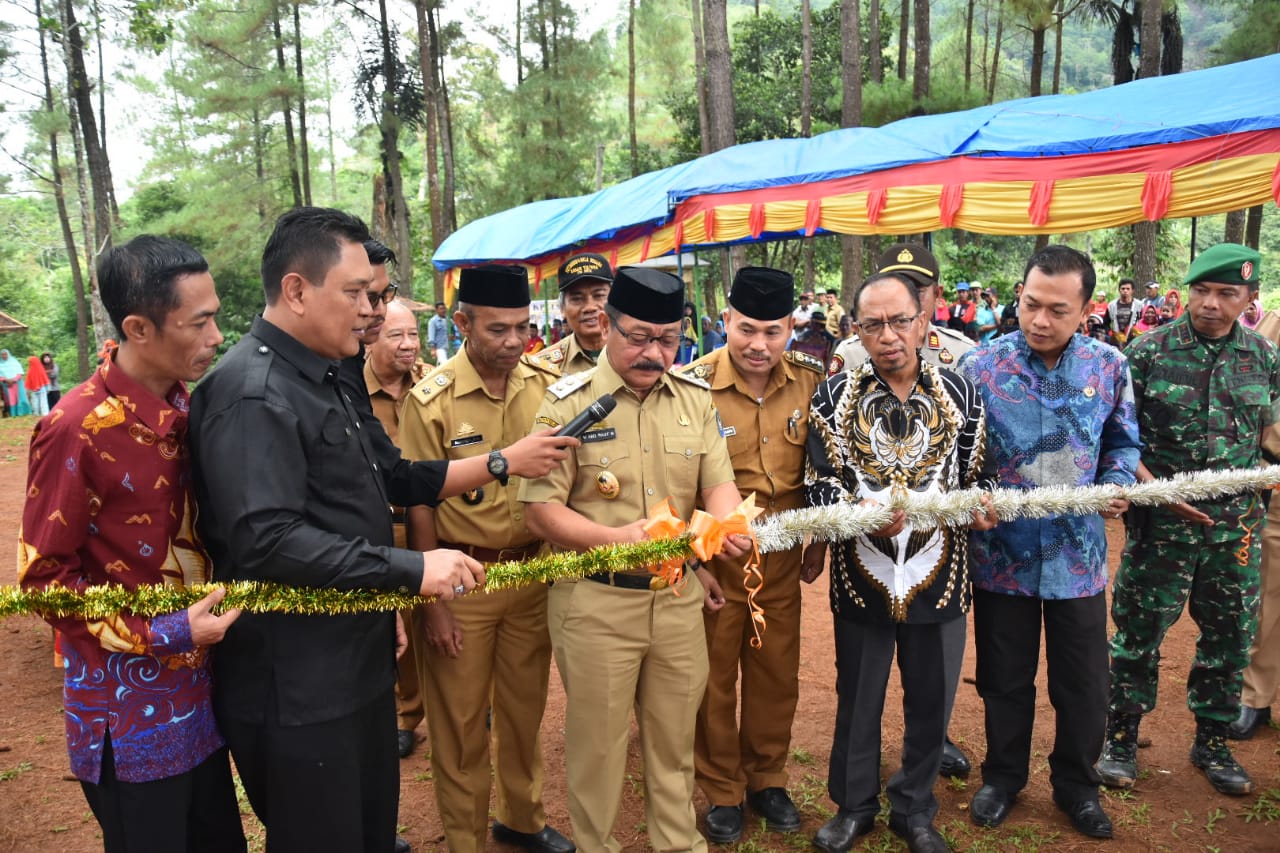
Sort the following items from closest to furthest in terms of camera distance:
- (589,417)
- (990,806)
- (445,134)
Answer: (589,417) → (990,806) → (445,134)

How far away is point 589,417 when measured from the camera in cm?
264

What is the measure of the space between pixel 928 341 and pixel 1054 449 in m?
1.38

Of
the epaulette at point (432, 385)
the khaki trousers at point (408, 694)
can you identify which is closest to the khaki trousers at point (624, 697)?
the epaulette at point (432, 385)

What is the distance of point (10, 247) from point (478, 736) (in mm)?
38047

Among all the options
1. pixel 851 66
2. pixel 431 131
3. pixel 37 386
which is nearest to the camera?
pixel 851 66

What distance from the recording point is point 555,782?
13.0ft

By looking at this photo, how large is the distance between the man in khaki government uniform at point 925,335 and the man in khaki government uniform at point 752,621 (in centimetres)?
56

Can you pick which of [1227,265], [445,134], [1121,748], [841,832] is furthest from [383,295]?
[445,134]

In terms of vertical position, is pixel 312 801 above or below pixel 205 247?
below

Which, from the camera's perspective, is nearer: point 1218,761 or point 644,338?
point 644,338

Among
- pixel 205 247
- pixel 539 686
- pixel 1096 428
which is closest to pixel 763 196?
pixel 1096 428

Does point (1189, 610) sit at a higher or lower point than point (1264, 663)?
higher

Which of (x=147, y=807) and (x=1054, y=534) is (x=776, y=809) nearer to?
(x=1054, y=534)

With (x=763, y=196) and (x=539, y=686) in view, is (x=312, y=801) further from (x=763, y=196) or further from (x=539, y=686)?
(x=763, y=196)
